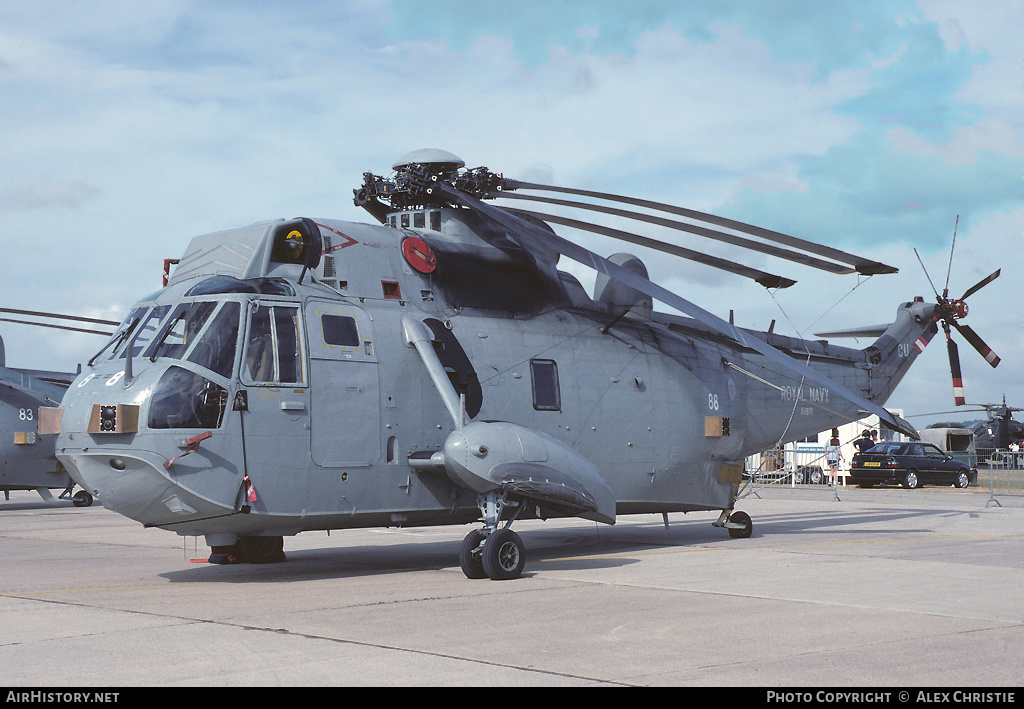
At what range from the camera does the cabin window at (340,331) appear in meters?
12.0

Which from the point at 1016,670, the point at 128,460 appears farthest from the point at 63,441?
the point at 1016,670

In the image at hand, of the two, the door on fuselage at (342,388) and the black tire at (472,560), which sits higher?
the door on fuselage at (342,388)

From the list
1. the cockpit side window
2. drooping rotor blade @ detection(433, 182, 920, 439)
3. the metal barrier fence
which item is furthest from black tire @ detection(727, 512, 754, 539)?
the metal barrier fence

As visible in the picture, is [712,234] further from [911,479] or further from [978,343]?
[911,479]

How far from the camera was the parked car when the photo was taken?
35000 millimetres

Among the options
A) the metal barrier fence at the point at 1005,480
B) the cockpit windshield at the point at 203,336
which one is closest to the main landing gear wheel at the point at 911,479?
the metal barrier fence at the point at 1005,480

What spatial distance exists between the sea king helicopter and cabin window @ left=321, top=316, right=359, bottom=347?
0.03 meters

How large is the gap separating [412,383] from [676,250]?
14.9ft

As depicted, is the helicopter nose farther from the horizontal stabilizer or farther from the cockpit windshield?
the horizontal stabilizer

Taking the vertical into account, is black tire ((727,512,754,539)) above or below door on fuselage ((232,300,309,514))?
below

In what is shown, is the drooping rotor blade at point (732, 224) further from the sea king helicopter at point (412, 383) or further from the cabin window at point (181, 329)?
the cabin window at point (181, 329)

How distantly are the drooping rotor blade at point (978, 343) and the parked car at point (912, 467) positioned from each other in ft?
53.7

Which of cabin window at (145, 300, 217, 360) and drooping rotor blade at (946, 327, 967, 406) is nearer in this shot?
cabin window at (145, 300, 217, 360)
